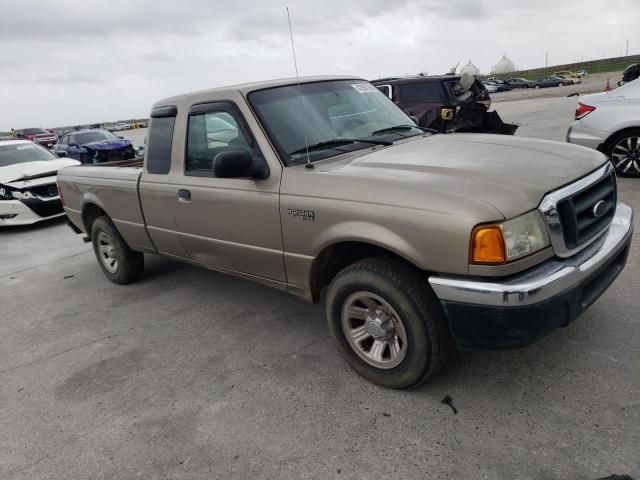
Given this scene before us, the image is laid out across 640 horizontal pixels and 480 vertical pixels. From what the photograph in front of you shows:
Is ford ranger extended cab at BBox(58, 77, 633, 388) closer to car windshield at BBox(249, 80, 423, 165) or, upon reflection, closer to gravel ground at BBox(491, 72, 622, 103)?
car windshield at BBox(249, 80, 423, 165)

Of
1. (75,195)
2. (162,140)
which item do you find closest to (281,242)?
(162,140)

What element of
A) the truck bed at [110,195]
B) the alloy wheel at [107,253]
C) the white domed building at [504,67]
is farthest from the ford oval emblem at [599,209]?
the white domed building at [504,67]

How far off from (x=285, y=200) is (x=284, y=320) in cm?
130

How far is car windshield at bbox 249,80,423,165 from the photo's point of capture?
3.27 meters

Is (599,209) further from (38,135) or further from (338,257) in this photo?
(38,135)

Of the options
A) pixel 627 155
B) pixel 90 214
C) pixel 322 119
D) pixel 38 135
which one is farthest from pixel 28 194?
pixel 38 135

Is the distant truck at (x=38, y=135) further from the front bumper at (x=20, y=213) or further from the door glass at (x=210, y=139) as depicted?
the door glass at (x=210, y=139)

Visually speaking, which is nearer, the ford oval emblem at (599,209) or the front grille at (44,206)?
the ford oval emblem at (599,209)

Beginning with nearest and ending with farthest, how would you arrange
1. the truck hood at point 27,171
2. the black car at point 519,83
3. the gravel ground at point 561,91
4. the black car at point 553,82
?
1. the truck hood at point 27,171
2. the gravel ground at point 561,91
3. the black car at point 553,82
4. the black car at point 519,83

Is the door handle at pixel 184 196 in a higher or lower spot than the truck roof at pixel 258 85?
lower

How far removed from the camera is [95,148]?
1401cm

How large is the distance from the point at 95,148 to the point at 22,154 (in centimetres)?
405

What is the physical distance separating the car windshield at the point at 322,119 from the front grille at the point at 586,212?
1368 mm

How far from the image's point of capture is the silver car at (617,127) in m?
6.57
